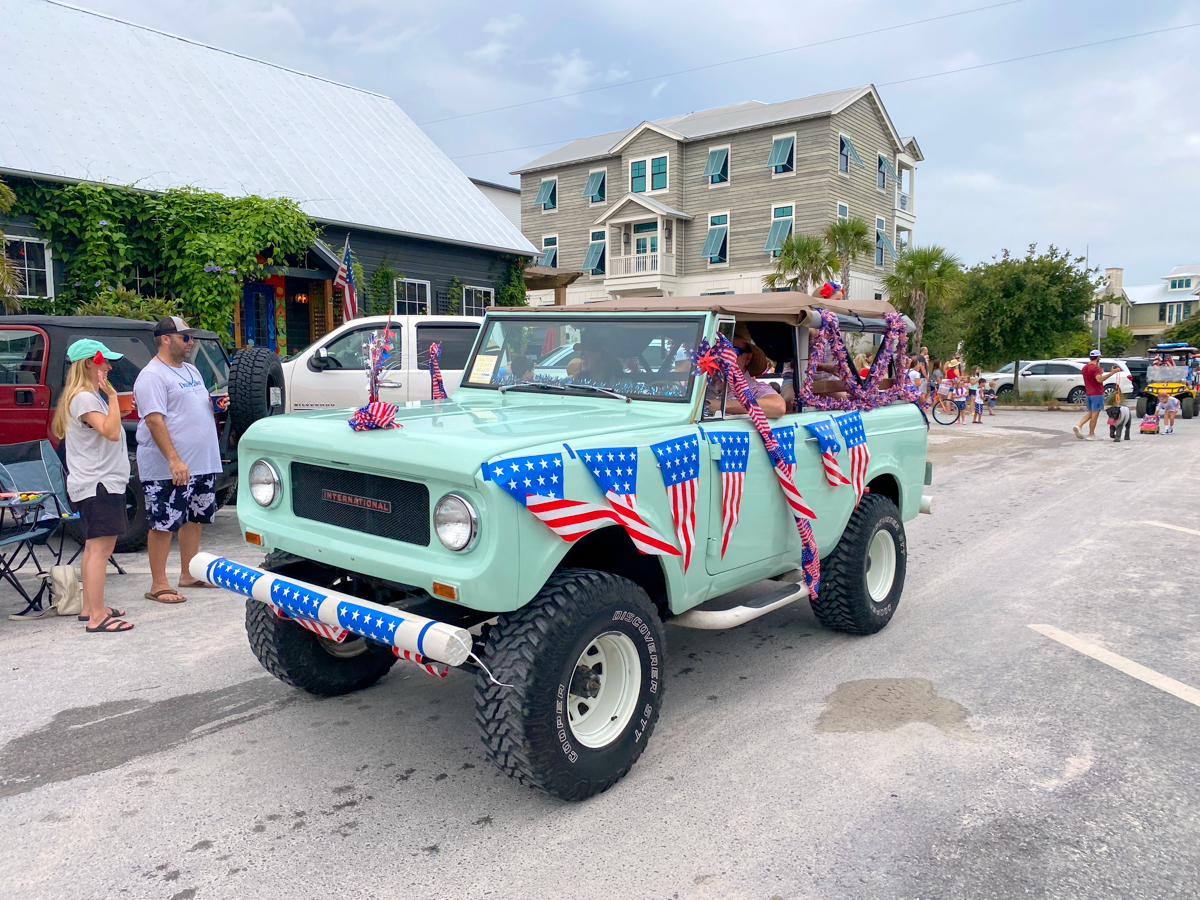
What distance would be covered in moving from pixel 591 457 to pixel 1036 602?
434 cm

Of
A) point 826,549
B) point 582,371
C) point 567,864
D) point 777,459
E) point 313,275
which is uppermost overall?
point 313,275

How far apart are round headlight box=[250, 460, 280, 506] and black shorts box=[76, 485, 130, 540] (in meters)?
2.06

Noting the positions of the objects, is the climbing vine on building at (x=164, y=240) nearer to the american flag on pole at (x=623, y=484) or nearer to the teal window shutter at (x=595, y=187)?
the american flag on pole at (x=623, y=484)

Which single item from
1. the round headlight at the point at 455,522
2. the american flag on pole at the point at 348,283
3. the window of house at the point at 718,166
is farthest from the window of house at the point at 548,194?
the round headlight at the point at 455,522

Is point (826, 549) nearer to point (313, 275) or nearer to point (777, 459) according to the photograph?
point (777, 459)

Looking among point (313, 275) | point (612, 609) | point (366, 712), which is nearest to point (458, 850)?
point (612, 609)

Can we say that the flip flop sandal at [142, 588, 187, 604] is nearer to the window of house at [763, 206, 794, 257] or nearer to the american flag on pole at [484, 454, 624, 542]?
the american flag on pole at [484, 454, 624, 542]

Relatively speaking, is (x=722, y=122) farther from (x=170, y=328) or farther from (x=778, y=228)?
(x=170, y=328)

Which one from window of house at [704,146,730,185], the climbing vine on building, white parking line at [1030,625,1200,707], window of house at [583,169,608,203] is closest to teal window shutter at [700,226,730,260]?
window of house at [704,146,730,185]

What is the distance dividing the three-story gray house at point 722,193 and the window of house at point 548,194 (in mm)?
55

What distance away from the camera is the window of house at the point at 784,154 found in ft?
108

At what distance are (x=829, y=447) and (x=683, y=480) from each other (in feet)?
4.48

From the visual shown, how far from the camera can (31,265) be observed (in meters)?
13.5

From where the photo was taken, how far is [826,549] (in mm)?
5016
